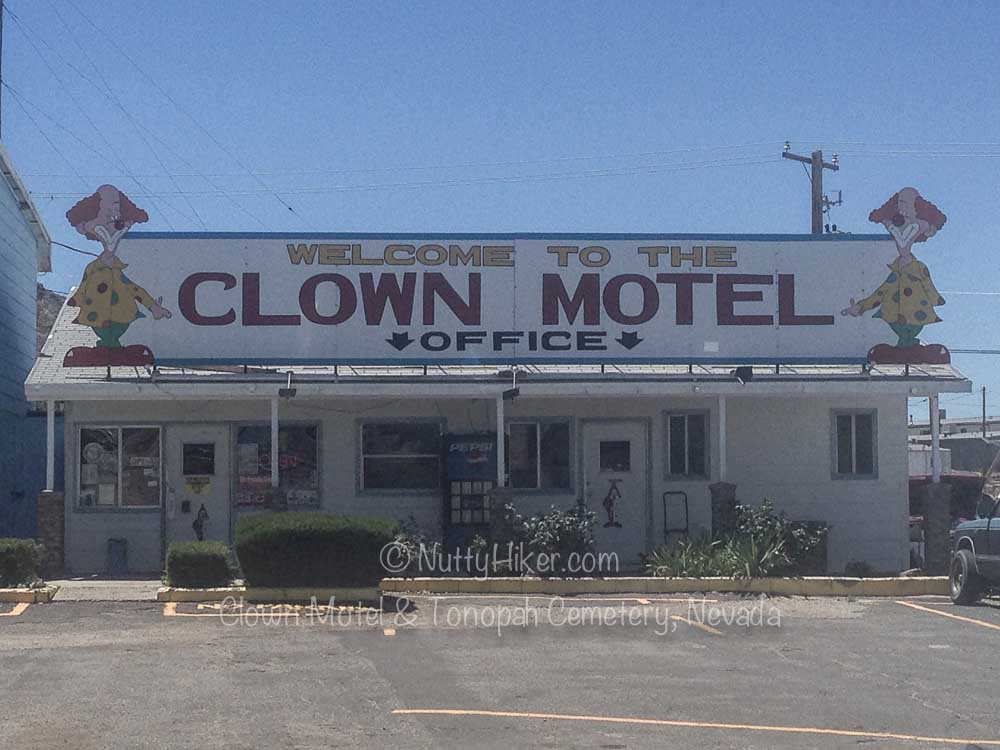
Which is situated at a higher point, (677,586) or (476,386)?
(476,386)

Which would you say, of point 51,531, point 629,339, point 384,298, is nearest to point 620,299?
point 629,339

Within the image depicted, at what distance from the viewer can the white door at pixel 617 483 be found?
70.6ft

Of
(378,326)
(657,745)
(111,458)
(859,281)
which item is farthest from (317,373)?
(657,745)

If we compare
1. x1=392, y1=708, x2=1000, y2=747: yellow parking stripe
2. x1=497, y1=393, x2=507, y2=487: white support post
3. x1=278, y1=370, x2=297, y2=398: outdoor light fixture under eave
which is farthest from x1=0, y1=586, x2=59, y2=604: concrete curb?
x1=392, y1=708, x2=1000, y2=747: yellow parking stripe

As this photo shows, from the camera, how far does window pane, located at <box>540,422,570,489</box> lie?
70.8 feet

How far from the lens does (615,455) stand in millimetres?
21719

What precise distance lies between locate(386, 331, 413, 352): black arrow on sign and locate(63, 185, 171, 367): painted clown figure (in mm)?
3757

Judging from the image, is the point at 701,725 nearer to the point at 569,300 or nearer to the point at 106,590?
the point at 106,590

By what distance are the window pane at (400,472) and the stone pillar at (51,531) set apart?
4.81m

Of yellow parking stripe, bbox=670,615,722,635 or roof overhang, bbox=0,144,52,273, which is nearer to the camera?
yellow parking stripe, bbox=670,615,722,635

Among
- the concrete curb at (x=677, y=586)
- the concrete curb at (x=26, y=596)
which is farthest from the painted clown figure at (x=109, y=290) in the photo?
the concrete curb at (x=677, y=586)

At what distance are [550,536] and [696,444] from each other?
4378 millimetres

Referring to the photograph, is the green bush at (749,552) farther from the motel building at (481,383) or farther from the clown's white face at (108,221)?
the clown's white face at (108,221)

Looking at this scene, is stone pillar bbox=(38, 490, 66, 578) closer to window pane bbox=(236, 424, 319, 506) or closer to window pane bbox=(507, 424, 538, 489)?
window pane bbox=(236, 424, 319, 506)
